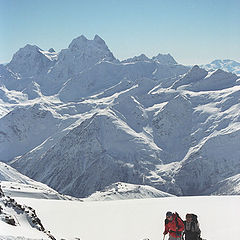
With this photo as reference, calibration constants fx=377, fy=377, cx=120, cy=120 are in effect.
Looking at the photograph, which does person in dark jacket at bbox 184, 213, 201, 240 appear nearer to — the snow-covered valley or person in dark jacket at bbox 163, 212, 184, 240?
person in dark jacket at bbox 163, 212, 184, 240

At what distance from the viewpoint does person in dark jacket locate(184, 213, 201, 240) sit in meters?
24.4

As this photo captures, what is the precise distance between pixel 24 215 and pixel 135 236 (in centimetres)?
1324

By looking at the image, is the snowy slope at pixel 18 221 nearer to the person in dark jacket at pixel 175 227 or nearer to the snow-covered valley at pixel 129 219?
the snow-covered valley at pixel 129 219

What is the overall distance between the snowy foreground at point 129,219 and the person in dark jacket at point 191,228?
14.3 meters

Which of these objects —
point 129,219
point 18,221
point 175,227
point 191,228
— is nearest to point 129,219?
point 129,219

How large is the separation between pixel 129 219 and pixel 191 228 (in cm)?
2517

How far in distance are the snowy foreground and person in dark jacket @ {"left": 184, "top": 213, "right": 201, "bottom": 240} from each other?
14.3m

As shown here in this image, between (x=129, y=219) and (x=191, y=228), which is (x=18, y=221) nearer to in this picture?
(x=191, y=228)

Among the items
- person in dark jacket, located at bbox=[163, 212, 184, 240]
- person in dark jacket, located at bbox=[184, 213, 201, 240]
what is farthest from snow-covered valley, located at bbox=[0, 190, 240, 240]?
person in dark jacket, located at bbox=[184, 213, 201, 240]

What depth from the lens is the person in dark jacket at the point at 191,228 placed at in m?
24.4

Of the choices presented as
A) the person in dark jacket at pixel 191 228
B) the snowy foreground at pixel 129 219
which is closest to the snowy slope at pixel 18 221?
the snowy foreground at pixel 129 219

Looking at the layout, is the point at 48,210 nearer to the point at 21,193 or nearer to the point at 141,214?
the point at 141,214

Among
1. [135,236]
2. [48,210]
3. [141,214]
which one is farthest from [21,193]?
[135,236]

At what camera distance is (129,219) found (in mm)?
48781
